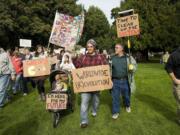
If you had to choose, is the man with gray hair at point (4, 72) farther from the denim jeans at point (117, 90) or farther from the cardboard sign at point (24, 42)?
the cardboard sign at point (24, 42)

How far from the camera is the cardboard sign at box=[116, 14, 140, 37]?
13.0m

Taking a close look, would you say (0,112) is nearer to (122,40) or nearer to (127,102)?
(127,102)

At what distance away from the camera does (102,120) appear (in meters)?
10.7

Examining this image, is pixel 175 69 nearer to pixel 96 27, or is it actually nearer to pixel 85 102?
pixel 85 102

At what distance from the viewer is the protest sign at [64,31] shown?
19.8 meters

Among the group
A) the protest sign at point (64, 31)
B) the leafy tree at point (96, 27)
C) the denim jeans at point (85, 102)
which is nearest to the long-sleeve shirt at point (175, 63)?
the denim jeans at point (85, 102)

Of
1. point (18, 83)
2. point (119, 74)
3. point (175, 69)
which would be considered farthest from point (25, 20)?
point (175, 69)

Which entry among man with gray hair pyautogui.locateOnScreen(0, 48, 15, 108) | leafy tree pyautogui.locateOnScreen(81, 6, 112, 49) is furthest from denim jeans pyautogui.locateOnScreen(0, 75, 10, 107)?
leafy tree pyautogui.locateOnScreen(81, 6, 112, 49)

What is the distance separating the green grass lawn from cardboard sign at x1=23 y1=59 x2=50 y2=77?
1.10 m

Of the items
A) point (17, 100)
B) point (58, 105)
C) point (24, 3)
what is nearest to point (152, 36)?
point (24, 3)

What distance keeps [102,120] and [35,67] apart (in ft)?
13.2

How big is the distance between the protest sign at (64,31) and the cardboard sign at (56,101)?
9311 mm

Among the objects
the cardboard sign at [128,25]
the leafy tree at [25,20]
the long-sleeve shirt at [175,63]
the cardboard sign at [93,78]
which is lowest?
the cardboard sign at [93,78]

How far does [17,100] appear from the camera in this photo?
1476 centimetres
